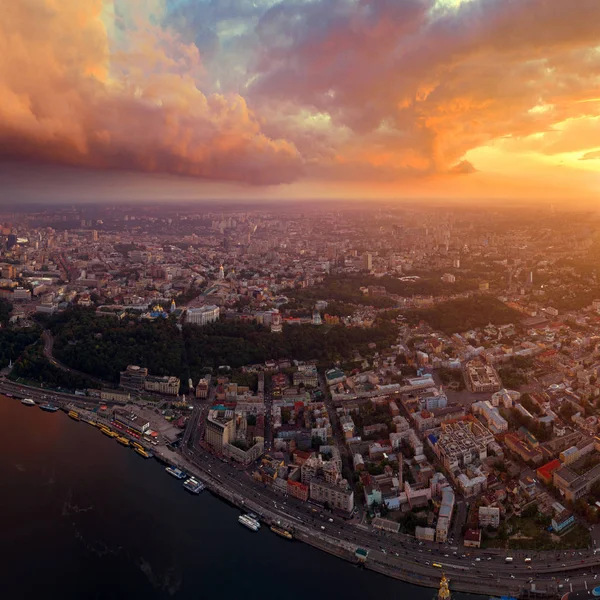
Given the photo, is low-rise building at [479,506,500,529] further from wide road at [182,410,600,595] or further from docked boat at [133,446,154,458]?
docked boat at [133,446,154,458]

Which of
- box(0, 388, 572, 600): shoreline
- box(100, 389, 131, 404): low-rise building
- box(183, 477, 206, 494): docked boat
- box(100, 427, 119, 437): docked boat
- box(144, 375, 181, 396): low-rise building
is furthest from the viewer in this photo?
box(144, 375, 181, 396): low-rise building

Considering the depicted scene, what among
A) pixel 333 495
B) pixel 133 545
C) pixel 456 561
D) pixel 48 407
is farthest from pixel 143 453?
pixel 456 561

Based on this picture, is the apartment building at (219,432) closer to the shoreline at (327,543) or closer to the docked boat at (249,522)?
the shoreline at (327,543)

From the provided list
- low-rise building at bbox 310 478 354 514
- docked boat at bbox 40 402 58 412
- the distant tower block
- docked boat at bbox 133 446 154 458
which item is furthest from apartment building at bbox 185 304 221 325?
low-rise building at bbox 310 478 354 514

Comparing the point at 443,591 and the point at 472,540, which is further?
the point at 472,540

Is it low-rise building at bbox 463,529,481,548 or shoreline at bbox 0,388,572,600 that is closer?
shoreline at bbox 0,388,572,600

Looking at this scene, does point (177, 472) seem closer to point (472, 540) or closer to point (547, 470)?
point (472, 540)

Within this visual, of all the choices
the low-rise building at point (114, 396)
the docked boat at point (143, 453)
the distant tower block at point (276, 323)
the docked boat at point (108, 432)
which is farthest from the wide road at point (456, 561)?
the distant tower block at point (276, 323)
